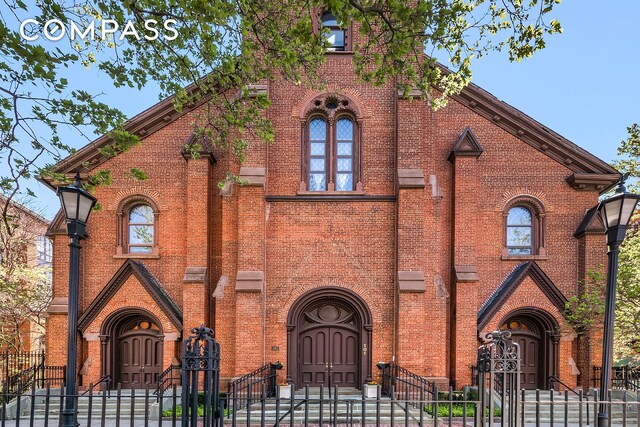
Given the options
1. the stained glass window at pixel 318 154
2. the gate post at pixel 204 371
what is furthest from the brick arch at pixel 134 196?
the gate post at pixel 204 371

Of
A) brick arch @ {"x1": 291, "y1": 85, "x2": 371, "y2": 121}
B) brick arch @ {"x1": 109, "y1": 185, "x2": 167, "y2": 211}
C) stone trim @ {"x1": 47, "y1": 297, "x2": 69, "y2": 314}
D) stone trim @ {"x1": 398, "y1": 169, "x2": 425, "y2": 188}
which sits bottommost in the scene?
stone trim @ {"x1": 47, "y1": 297, "x2": 69, "y2": 314}

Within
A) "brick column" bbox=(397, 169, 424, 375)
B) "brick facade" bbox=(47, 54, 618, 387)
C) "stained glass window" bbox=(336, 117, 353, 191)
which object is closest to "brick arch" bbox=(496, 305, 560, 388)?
"brick facade" bbox=(47, 54, 618, 387)

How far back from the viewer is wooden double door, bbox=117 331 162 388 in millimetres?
17156

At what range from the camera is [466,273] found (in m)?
16.7

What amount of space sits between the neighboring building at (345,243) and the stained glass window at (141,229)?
51 millimetres

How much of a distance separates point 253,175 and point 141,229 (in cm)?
483

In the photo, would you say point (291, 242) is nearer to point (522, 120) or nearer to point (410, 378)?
point (410, 378)

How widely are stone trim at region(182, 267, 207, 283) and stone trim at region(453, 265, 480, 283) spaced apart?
27.1 feet

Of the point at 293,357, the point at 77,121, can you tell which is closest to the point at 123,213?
the point at 293,357

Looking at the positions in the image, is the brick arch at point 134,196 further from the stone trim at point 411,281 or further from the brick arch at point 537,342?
the brick arch at point 537,342

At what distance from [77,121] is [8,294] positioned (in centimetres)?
1568

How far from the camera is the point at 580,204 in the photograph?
695 inches

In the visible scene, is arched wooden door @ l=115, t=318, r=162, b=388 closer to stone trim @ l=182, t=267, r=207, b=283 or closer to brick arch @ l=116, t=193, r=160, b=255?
stone trim @ l=182, t=267, r=207, b=283

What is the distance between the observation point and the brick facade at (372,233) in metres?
16.1
